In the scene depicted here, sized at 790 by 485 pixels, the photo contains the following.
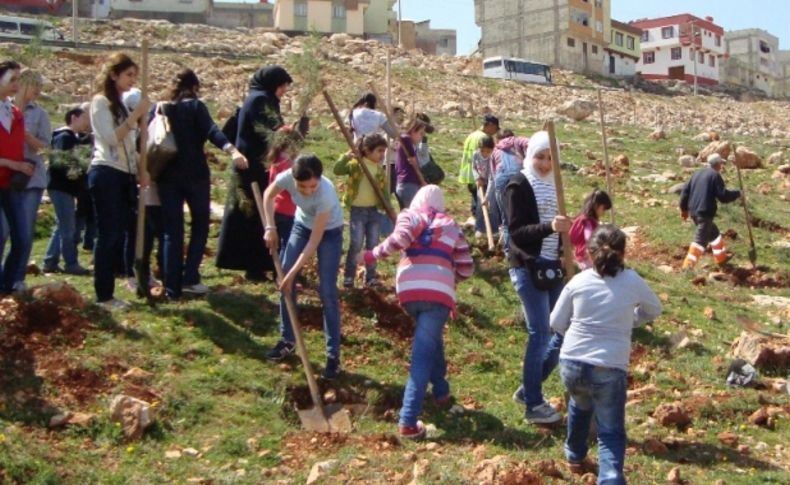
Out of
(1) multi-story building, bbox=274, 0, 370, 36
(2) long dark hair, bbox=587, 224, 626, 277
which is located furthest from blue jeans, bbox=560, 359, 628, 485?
(1) multi-story building, bbox=274, 0, 370, 36

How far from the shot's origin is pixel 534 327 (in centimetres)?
624

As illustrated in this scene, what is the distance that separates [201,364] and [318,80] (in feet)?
8.41

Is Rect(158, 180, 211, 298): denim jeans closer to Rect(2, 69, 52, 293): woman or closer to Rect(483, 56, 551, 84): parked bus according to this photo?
Rect(2, 69, 52, 293): woman

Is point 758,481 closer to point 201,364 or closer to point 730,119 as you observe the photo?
point 201,364

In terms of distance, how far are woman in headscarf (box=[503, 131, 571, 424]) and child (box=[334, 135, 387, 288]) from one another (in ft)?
8.35

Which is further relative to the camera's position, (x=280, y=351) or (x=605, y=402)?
(x=280, y=351)

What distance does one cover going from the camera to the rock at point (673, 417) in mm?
6668

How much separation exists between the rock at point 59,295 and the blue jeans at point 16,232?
233 millimetres

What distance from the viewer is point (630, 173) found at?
19312 mm

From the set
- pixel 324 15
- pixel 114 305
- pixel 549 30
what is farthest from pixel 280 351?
pixel 549 30

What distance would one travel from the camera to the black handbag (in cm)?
616

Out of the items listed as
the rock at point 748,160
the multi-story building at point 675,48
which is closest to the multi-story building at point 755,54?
the multi-story building at point 675,48

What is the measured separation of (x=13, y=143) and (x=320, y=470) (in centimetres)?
374

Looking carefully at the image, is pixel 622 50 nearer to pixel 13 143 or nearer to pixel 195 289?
pixel 195 289
